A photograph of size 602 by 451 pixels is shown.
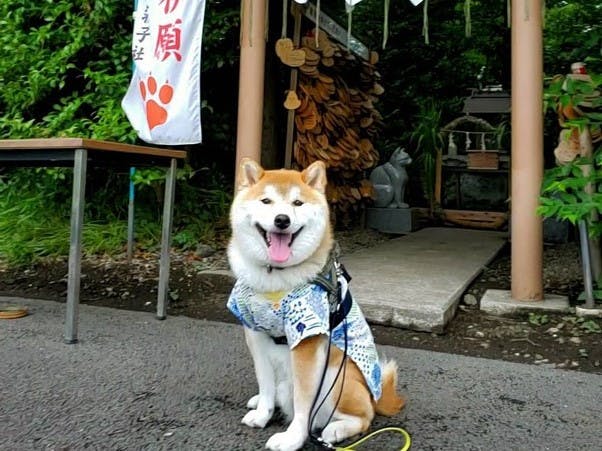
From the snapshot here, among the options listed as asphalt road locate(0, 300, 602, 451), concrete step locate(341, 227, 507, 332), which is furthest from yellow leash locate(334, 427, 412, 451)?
concrete step locate(341, 227, 507, 332)

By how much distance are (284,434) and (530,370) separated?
128cm

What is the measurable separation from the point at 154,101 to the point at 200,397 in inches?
97.3

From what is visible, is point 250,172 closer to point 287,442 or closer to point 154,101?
point 287,442

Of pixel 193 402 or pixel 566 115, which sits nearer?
pixel 193 402

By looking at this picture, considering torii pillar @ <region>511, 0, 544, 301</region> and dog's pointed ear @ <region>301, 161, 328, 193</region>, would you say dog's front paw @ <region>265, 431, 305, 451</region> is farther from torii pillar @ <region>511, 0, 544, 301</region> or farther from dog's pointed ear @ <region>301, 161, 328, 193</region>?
torii pillar @ <region>511, 0, 544, 301</region>

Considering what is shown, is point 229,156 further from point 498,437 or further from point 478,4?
point 478,4

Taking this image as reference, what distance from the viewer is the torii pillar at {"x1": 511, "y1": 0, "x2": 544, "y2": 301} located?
118 inches

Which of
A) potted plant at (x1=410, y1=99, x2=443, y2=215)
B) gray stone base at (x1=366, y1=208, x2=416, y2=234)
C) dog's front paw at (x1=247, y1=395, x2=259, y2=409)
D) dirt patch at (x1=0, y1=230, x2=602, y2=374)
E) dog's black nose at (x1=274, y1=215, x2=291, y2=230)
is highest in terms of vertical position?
potted plant at (x1=410, y1=99, x2=443, y2=215)

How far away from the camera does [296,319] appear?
156 centimetres

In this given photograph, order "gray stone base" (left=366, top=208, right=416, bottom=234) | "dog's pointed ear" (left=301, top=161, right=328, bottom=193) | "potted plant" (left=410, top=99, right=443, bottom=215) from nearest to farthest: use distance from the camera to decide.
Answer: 1. "dog's pointed ear" (left=301, top=161, right=328, bottom=193)
2. "gray stone base" (left=366, top=208, right=416, bottom=234)
3. "potted plant" (left=410, top=99, right=443, bottom=215)

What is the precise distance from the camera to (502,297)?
308cm

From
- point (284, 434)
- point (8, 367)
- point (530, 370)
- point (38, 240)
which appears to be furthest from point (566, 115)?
point (38, 240)

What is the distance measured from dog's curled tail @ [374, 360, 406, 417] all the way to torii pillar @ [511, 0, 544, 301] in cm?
152

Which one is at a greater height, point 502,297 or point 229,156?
point 229,156
